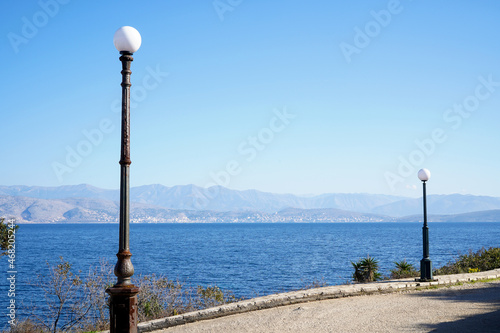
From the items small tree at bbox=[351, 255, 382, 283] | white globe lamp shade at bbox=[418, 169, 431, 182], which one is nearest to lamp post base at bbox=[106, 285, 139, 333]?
white globe lamp shade at bbox=[418, 169, 431, 182]

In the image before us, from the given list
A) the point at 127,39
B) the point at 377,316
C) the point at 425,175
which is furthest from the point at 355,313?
the point at 127,39

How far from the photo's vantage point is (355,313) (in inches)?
383

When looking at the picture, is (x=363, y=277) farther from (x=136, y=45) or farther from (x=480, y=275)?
(x=136, y=45)

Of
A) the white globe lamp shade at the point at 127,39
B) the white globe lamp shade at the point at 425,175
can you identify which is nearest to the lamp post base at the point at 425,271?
the white globe lamp shade at the point at 425,175

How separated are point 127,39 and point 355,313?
702 cm

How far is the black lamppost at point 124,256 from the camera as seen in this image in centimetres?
714

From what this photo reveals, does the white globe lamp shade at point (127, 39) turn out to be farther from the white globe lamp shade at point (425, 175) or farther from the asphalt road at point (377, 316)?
the white globe lamp shade at point (425, 175)

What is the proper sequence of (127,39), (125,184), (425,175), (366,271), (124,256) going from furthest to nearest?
(366,271) < (425,175) < (127,39) < (125,184) < (124,256)

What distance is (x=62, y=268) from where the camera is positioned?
566 inches

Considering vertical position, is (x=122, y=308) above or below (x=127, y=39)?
below

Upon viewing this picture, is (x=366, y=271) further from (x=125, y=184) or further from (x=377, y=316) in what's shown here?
(x=125, y=184)

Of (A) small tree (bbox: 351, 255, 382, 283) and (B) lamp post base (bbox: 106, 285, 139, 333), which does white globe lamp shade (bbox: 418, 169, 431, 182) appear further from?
(B) lamp post base (bbox: 106, 285, 139, 333)

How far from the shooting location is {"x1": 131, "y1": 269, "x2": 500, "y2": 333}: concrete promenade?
340 inches

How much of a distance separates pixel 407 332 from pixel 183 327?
4317mm
